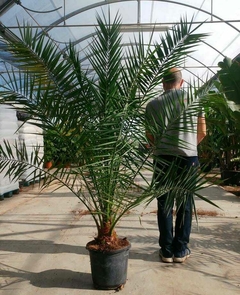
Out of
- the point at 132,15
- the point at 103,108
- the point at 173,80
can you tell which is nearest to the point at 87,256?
the point at 103,108

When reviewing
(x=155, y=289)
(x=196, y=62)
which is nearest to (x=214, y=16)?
(x=196, y=62)

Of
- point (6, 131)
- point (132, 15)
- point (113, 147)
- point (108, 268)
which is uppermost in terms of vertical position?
point (132, 15)

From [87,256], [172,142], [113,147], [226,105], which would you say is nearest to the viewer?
[113,147]

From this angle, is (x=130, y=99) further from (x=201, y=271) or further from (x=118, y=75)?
(x=201, y=271)

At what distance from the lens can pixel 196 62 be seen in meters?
13.1

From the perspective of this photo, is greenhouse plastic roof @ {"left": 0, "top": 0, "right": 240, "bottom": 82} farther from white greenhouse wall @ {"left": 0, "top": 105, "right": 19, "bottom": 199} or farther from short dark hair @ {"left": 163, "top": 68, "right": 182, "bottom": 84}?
short dark hair @ {"left": 163, "top": 68, "right": 182, "bottom": 84}

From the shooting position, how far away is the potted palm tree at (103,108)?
243 cm

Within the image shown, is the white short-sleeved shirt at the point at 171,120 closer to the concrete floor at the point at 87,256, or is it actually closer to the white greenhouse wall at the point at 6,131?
the concrete floor at the point at 87,256

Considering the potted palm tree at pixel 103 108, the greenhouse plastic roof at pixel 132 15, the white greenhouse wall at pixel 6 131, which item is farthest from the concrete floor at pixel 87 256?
the greenhouse plastic roof at pixel 132 15

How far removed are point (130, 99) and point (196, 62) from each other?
11.2m

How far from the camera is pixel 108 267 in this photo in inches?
97.3

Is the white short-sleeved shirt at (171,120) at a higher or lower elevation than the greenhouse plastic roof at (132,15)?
lower

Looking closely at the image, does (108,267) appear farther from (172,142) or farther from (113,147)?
(172,142)

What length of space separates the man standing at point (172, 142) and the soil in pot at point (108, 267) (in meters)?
0.48
